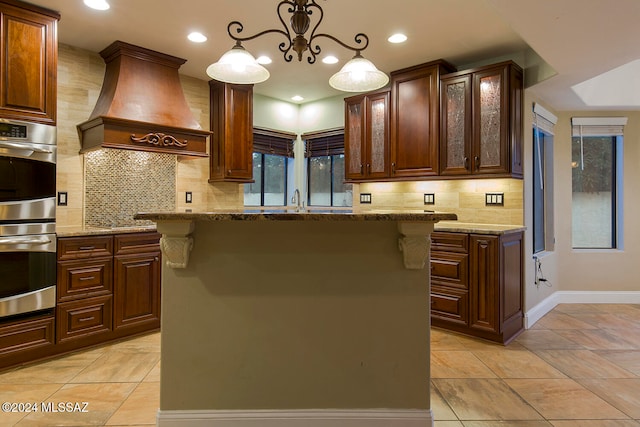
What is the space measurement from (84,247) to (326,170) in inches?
129

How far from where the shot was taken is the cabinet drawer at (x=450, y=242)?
3.40 m

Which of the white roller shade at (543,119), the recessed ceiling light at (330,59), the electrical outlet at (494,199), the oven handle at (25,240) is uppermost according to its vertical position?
the recessed ceiling light at (330,59)

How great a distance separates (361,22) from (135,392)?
10.1ft

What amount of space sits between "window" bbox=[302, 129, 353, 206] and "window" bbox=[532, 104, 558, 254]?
219cm

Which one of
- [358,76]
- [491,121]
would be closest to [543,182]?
[491,121]

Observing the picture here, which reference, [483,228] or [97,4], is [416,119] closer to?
[483,228]

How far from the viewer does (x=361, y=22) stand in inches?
121

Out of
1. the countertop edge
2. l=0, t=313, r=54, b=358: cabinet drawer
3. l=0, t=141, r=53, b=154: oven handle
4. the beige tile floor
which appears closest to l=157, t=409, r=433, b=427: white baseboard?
the beige tile floor

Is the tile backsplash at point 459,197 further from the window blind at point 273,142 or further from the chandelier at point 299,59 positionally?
the chandelier at point 299,59

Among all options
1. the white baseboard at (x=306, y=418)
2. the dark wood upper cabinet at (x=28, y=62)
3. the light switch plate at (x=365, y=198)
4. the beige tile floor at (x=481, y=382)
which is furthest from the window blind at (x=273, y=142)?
the white baseboard at (x=306, y=418)

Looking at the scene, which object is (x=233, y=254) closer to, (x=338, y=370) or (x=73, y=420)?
(x=338, y=370)

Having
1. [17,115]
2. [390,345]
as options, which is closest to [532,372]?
[390,345]

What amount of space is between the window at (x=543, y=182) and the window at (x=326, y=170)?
2191mm

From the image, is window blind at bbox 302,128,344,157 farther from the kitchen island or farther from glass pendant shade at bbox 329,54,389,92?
the kitchen island
